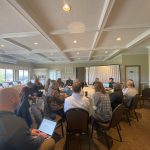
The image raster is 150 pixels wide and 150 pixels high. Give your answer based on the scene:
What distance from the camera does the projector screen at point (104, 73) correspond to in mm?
8797

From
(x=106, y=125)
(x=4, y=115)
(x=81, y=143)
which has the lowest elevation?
(x=81, y=143)

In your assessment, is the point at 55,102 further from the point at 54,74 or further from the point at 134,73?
the point at 54,74

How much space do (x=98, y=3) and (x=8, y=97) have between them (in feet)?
6.95

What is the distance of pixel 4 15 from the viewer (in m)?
2.85

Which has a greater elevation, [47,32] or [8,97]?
[47,32]

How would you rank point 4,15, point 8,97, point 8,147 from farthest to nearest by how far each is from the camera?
point 4,15
point 8,97
point 8,147

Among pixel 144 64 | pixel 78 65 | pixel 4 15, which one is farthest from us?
pixel 78 65

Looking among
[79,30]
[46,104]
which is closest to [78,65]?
[79,30]

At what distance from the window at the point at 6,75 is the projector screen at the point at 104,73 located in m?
5.26

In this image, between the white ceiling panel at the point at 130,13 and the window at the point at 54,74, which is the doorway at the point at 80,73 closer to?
the window at the point at 54,74

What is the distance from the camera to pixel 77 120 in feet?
7.84

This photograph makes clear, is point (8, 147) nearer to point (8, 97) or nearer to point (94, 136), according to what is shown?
point (8, 97)

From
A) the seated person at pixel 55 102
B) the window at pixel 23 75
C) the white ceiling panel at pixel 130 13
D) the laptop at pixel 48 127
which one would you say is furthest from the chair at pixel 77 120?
the window at pixel 23 75

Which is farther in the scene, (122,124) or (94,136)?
(122,124)
